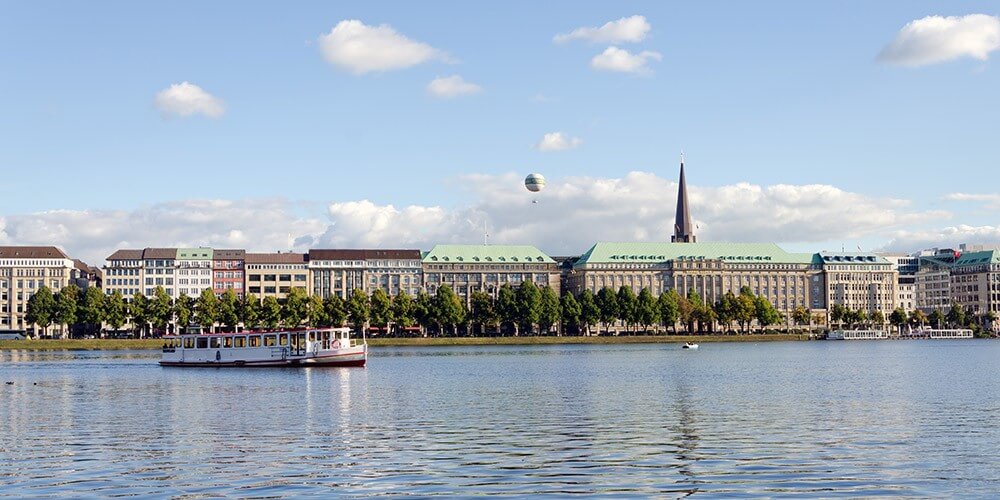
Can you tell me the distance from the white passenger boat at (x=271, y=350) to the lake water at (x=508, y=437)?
27684 mm

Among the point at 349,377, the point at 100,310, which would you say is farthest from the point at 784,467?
the point at 100,310

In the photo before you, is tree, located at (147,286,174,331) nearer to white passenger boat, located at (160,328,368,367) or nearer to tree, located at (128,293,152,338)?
tree, located at (128,293,152,338)

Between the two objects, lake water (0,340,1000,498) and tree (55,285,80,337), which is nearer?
lake water (0,340,1000,498)

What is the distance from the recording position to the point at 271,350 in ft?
377

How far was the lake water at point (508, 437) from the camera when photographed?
34656 millimetres

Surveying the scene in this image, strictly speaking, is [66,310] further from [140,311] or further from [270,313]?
[270,313]

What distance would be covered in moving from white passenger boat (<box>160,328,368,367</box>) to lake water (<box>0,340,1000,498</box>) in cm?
2768

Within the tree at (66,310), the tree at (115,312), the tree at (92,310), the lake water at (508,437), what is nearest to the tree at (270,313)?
the tree at (115,312)

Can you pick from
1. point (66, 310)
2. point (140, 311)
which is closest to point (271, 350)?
point (140, 311)

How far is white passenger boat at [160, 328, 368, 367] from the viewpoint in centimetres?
11244

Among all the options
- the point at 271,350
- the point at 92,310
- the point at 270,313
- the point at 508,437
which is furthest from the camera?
the point at 270,313

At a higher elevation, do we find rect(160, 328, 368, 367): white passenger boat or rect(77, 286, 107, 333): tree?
rect(77, 286, 107, 333): tree

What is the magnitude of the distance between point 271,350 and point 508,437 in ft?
237

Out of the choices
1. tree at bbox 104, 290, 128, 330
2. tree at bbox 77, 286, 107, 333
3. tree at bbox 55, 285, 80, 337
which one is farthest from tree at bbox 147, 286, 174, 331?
tree at bbox 55, 285, 80, 337
